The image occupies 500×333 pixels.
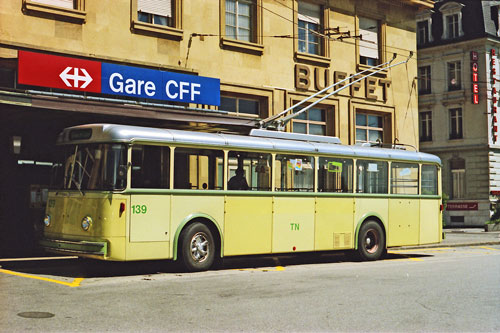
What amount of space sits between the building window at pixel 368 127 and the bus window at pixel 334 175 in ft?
33.8

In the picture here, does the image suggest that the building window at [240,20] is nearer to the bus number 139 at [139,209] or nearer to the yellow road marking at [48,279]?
the bus number 139 at [139,209]

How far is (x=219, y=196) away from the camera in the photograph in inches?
551

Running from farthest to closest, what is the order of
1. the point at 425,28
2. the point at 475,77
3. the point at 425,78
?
the point at 425,28, the point at 425,78, the point at 475,77

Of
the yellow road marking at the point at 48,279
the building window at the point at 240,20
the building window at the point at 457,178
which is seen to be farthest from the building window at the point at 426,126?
the yellow road marking at the point at 48,279

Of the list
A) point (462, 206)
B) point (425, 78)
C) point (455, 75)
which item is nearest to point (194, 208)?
point (462, 206)

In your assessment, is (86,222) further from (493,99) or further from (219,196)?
(493,99)

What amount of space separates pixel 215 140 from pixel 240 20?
9513mm

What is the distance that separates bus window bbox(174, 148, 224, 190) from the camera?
1324 cm

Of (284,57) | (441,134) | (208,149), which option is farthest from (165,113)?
(441,134)

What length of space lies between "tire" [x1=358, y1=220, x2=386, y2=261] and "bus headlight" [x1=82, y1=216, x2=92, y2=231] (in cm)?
733

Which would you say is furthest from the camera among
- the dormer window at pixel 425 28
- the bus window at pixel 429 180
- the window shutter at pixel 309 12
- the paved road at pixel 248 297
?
the dormer window at pixel 425 28

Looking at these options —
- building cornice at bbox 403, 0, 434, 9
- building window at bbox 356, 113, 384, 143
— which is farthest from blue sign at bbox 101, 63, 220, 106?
building cornice at bbox 403, 0, 434, 9

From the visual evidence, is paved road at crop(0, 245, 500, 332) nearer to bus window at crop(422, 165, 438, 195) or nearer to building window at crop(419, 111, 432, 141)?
bus window at crop(422, 165, 438, 195)

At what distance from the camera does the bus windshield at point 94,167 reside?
12430mm
